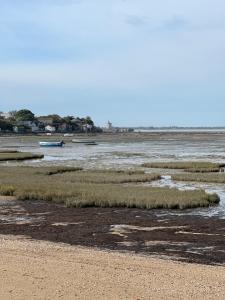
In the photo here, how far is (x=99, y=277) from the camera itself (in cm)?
1166

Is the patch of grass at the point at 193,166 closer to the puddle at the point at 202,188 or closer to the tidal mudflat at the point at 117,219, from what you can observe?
the puddle at the point at 202,188

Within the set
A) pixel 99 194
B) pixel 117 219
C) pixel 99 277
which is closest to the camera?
pixel 99 277

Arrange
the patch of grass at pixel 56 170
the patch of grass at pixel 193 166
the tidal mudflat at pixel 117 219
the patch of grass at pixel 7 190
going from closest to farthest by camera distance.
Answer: the tidal mudflat at pixel 117 219 < the patch of grass at pixel 7 190 < the patch of grass at pixel 56 170 < the patch of grass at pixel 193 166

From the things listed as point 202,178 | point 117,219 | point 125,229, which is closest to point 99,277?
point 125,229

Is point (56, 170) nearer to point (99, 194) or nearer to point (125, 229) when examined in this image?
point (99, 194)

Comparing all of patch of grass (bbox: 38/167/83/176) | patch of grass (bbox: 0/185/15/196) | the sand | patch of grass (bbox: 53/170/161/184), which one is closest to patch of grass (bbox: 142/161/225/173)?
patch of grass (bbox: 53/170/161/184)

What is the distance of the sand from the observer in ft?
34.2

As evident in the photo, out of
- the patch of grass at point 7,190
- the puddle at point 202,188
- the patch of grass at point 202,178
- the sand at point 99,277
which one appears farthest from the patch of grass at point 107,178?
the sand at point 99,277

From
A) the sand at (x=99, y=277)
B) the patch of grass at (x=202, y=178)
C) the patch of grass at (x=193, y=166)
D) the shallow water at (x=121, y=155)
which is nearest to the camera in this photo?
the sand at (x=99, y=277)

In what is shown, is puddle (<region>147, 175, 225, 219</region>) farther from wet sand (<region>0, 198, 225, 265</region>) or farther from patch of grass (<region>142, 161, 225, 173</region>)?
patch of grass (<region>142, 161, 225, 173</region>)

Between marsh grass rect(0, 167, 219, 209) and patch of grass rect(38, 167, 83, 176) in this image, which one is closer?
marsh grass rect(0, 167, 219, 209)

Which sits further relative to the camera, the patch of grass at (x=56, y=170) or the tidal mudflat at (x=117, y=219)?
the patch of grass at (x=56, y=170)

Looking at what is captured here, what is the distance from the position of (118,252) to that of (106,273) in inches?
152

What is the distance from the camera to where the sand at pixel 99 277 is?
34.2 feet
